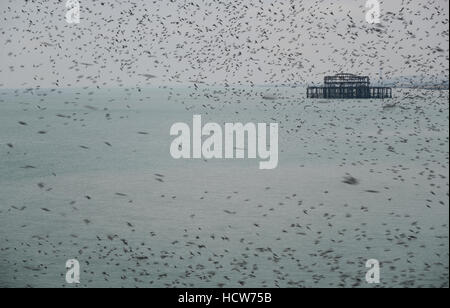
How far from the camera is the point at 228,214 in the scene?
109 ft

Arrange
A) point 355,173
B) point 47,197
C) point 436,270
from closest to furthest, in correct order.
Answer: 1. point 436,270
2. point 47,197
3. point 355,173

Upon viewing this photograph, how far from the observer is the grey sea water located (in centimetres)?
2031

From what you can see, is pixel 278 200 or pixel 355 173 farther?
pixel 355 173

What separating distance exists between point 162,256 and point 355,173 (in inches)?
968

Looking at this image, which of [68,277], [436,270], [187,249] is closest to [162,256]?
[187,249]

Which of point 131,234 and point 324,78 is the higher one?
point 324,78

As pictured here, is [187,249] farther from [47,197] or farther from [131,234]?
[47,197]

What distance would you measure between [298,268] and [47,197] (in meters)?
22.7

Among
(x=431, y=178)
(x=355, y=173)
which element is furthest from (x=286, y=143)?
(x=431, y=178)

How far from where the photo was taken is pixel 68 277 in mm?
21125

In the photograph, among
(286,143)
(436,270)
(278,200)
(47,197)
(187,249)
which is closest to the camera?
(436,270)

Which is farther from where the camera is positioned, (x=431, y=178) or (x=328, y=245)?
(x=431, y=178)

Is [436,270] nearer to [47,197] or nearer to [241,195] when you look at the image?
[241,195]

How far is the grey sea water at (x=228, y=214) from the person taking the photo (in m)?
20.3
